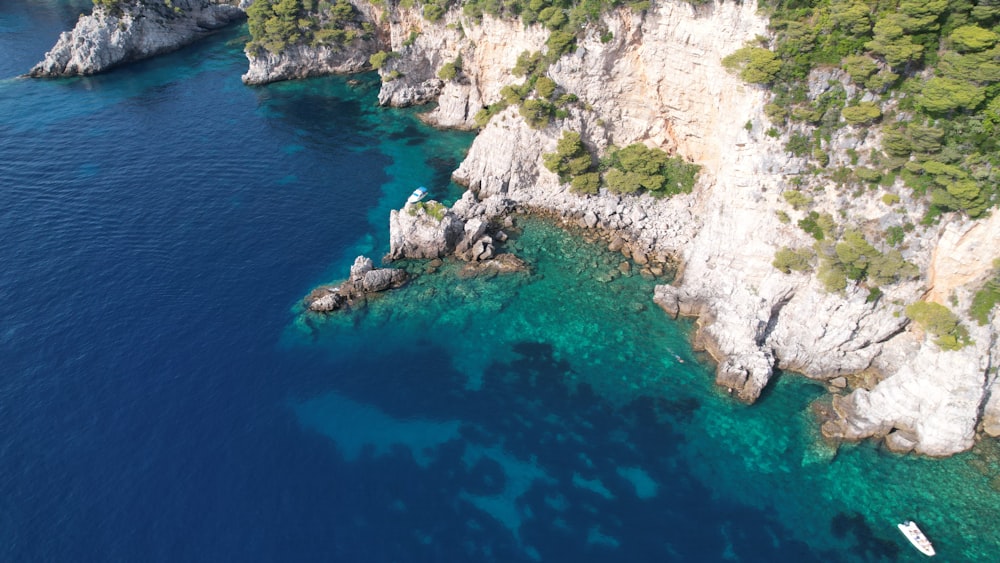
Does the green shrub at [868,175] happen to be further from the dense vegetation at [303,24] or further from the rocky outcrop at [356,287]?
the dense vegetation at [303,24]

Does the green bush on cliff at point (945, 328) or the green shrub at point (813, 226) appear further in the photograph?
the green shrub at point (813, 226)

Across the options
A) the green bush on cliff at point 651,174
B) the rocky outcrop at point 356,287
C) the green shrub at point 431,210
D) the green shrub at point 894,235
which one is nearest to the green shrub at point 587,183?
the green bush on cliff at point 651,174

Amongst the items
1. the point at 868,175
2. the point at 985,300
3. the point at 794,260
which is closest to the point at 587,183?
the point at 794,260

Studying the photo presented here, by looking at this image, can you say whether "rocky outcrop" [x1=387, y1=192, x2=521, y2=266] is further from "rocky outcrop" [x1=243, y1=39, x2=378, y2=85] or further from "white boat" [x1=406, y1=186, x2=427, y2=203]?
"rocky outcrop" [x1=243, y1=39, x2=378, y2=85]

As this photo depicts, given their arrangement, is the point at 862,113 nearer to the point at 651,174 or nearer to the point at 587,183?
the point at 651,174

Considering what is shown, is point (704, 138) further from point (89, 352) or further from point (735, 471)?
point (89, 352)

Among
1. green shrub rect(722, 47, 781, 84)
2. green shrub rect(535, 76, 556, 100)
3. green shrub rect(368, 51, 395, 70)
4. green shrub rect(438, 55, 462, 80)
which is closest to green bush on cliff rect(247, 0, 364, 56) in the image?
green shrub rect(368, 51, 395, 70)

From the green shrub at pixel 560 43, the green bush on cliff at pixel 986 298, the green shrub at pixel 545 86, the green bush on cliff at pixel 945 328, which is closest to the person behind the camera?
the green bush on cliff at pixel 986 298
